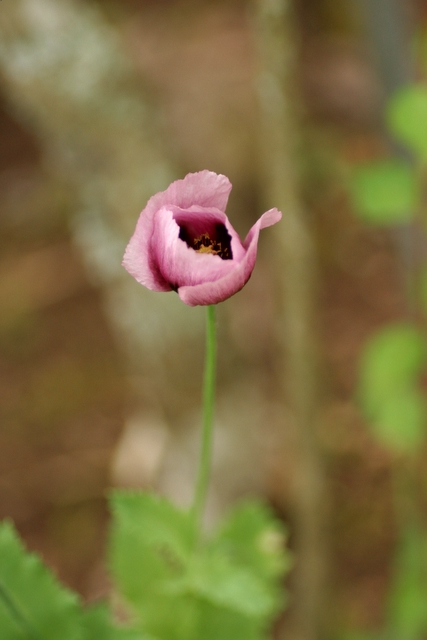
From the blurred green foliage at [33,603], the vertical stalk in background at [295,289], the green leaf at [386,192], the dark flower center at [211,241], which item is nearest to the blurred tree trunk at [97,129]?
the vertical stalk in background at [295,289]

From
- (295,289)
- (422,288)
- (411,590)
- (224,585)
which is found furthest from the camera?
(411,590)

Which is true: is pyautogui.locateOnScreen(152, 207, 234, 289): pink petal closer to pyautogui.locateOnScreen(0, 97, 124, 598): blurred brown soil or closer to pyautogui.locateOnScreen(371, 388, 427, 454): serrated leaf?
pyautogui.locateOnScreen(371, 388, 427, 454): serrated leaf

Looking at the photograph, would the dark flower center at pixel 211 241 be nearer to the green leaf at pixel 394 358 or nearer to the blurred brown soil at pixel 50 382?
the green leaf at pixel 394 358

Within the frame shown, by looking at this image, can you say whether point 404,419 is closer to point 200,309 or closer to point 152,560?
point 200,309

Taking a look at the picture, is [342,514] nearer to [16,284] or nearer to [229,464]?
[229,464]

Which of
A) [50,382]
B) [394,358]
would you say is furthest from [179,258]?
[50,382]

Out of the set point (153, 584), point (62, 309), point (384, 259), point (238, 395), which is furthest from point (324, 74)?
point (153, 584)
